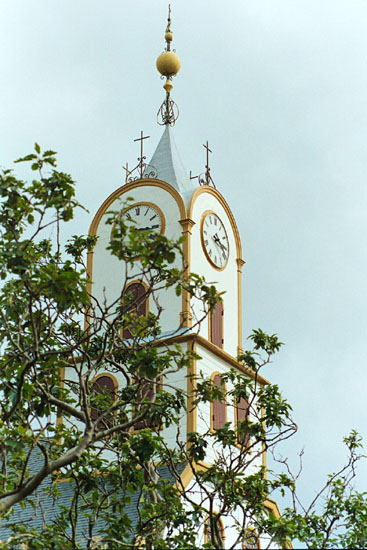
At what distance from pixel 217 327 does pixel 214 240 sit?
2580 millimetres

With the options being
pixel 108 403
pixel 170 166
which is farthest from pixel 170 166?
pixel 108 403

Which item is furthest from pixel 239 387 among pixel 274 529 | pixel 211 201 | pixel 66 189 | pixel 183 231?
pixel 211 201

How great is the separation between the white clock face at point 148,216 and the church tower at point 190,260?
0.03m

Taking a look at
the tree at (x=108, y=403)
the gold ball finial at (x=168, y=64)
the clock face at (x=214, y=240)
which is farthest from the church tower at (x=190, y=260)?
the tree at (x=108, y=403)

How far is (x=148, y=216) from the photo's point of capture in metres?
29.0

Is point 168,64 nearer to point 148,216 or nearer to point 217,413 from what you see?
point 148,216

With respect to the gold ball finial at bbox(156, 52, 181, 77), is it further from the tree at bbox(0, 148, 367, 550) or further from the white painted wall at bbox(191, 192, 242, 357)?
the tree at bbox(0, 148, 367, 550)

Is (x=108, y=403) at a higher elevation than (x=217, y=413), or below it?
below

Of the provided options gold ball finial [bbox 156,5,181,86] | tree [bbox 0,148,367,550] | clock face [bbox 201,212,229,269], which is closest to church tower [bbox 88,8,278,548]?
clock face [bbox 201,212,229,269]

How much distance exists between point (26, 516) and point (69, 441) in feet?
25.0

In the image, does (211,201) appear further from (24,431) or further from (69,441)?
(24,431)

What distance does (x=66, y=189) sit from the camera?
13.8 meters

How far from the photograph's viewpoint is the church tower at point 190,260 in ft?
88.8

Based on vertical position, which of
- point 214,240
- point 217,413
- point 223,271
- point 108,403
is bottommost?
point 108,403
